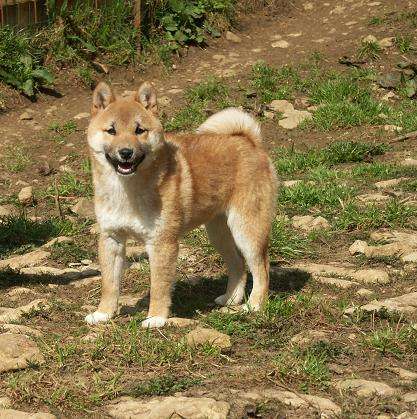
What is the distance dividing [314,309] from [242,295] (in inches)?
33.1

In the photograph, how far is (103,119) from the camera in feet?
20.2

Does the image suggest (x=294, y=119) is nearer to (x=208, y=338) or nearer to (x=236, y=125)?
(x=236, y=125)

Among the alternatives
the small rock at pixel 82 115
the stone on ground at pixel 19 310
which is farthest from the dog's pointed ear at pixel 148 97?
the small rock at pixel 82 115

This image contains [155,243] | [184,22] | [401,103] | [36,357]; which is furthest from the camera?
[184,22]

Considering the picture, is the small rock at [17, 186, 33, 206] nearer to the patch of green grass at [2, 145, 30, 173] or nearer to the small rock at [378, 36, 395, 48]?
the patch of green grass at [2, 145, 30, 173]

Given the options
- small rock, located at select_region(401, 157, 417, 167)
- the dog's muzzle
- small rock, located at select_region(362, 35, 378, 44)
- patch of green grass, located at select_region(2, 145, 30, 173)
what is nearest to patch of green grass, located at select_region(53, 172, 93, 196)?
patch of green grass, located at select_region(2, 145, 30, 173)

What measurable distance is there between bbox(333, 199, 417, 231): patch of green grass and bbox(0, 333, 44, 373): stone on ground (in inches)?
139

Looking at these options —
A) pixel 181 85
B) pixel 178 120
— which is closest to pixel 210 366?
pixel 178 120

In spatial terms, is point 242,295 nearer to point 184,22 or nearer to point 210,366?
point 210,366

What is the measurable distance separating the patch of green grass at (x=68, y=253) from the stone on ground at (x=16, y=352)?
88.3 inches

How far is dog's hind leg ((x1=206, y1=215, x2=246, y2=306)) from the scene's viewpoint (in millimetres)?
6918

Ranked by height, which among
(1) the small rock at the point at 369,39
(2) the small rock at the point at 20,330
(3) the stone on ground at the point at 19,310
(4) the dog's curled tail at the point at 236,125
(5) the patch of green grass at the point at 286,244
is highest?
(4) the dog's curled tail at the point at 236,125

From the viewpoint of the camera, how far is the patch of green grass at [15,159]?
9.89m

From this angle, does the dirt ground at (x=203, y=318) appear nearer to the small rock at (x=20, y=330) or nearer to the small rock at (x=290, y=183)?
the small rock at (x=20, y=330)
